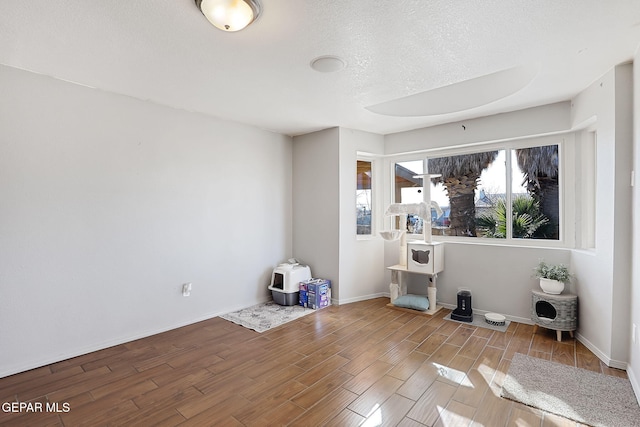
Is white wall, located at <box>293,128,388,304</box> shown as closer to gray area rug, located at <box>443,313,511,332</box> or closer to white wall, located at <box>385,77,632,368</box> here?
white wall, located at <box>385,77,632,368</box>

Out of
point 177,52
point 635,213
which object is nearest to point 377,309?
point 635,213

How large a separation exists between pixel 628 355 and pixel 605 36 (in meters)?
2.42

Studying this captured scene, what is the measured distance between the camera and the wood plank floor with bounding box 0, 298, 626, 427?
196cm

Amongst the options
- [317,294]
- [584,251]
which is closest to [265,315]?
[317,294]

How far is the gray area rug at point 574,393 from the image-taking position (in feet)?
6.37

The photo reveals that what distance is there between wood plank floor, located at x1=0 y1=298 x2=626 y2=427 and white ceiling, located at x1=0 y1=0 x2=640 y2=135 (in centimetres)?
244

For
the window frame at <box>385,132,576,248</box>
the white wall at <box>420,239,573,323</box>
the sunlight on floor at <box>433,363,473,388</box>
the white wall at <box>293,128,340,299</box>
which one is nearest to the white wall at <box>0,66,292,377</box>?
the white wall at <box>293,128,340,299</box>

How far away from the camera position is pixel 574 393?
2.18 meters

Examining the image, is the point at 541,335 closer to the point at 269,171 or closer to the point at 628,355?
the point at 628,355

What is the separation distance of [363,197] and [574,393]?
3132 mm

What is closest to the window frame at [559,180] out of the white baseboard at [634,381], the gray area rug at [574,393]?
the white baseboard at [634,381]

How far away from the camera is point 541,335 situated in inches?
124

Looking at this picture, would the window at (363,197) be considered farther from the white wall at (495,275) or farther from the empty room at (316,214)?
the white wall at (495,275)

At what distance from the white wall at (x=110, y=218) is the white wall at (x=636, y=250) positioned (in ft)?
12.3
